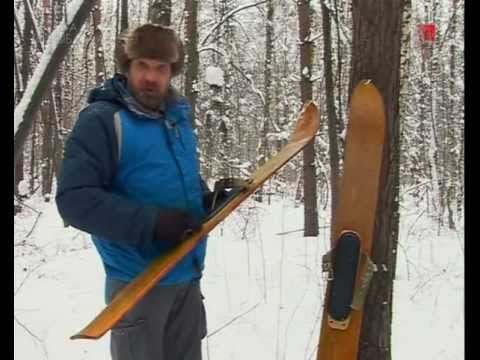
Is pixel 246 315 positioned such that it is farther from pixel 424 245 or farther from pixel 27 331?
pixel 424 245

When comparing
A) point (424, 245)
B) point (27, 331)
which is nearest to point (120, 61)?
point (27, 331)

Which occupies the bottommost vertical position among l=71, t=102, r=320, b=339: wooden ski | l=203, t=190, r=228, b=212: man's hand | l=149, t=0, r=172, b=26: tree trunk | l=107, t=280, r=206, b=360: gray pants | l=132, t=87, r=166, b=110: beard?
l=107, t=280, r=206, b=360: gray pants

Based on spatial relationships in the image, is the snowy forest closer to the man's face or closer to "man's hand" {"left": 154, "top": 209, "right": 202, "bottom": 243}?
the man's face

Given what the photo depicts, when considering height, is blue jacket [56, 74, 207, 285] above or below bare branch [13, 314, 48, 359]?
above

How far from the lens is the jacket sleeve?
172 centimetres

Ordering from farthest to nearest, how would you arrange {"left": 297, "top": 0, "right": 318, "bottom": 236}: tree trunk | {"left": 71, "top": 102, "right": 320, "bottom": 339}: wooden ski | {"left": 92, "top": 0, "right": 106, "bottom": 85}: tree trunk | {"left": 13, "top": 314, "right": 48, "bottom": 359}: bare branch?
{"left": 92, "top": 0, "right": 106, "bottom": 85}: tree trunk < {"left": 297, "top": 0, "right": 318, "bottom": 236}: tree trunk < {"left": 13, "top": 314, "right": 48, "bottom": 359}: bare branch < {"left": 71, "top": 102, "right": 320, "bottom": 339}: wooden ski

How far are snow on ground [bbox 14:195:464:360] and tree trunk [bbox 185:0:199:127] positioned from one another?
6.40ft

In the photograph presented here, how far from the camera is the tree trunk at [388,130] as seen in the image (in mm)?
2447

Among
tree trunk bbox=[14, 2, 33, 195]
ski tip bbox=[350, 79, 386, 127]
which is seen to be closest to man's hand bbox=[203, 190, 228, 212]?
ski tip bbox=[350, 79, 386, 127]

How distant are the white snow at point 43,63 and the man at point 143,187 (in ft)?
1.02

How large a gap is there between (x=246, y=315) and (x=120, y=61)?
9.52ft

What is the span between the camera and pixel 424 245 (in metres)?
7.79

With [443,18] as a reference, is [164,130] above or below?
below

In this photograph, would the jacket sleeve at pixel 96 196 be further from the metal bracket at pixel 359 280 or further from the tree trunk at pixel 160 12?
the tree trunk at pixel 160 12
